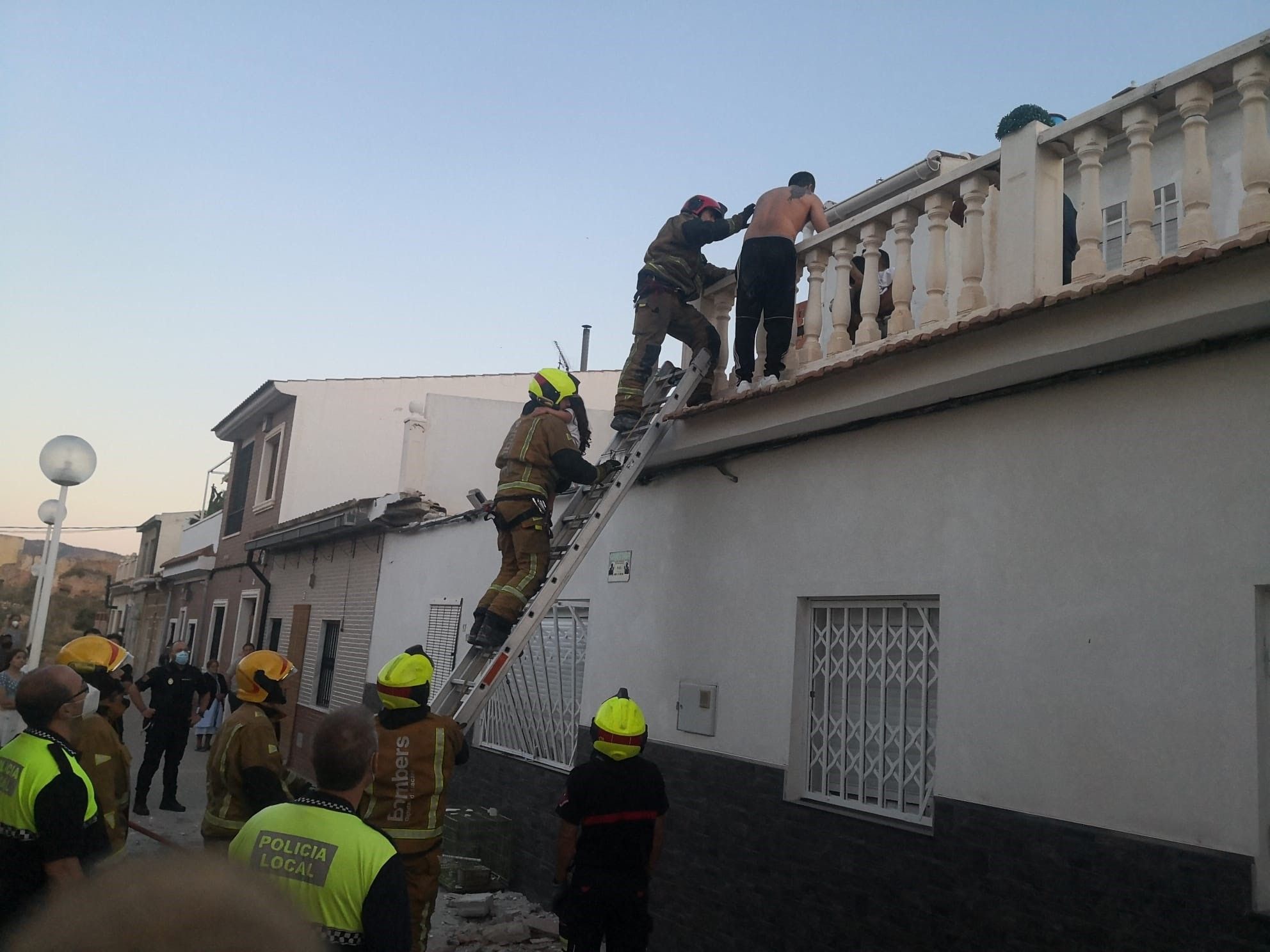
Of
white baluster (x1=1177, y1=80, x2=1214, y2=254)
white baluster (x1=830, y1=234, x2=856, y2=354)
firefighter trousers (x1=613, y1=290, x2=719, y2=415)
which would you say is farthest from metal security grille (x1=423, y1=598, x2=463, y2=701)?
white baluster (x1=1177, y1=80, x2=1214, y2=254)

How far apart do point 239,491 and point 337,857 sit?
65.5 feet

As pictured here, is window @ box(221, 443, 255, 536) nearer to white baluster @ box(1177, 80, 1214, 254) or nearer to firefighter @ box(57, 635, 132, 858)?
firefighter @ box(57, 635, 132, 858)

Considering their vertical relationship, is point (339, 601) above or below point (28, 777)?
above

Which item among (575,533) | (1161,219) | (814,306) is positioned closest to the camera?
(814,306)

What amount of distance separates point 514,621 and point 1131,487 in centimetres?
350

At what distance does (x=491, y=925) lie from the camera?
22.4 feet

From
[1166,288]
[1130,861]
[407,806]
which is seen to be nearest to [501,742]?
[407,806]

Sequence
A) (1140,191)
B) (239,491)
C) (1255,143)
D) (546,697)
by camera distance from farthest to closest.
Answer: (239,491) → (546,697) → (1140,191) → (1255,143)

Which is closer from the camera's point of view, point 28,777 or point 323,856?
point 323,856

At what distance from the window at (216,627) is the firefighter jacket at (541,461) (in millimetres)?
15483

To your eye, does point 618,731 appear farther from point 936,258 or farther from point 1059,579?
point 936,258

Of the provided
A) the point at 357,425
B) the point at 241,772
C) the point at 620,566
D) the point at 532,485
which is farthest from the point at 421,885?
the point at 357,425

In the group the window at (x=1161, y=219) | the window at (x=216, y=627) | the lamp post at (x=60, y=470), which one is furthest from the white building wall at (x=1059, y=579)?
the window at (x=216, y=627)

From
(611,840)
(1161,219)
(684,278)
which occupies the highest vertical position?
(1161,219)
